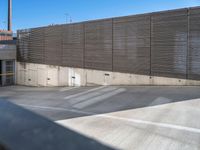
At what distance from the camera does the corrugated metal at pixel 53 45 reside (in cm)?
1617

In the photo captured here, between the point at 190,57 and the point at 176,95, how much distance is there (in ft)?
7.67

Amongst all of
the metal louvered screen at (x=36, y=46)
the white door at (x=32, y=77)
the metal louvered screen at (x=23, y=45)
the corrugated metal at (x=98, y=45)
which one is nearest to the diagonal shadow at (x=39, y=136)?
the corrugated metal at (x=98, y=45)

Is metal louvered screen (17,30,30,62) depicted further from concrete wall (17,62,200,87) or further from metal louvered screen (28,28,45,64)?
concrete wall (17,62,200,87)

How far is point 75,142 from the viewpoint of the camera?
4562 millimetres

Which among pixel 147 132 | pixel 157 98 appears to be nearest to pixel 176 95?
pixel 157 98

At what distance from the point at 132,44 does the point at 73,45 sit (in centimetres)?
480

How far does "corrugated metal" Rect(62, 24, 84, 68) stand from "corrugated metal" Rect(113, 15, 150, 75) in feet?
9.30

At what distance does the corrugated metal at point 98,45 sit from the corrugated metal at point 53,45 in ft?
9.14

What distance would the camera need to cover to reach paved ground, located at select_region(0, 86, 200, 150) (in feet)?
14.9

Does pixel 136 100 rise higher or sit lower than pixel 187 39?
lower

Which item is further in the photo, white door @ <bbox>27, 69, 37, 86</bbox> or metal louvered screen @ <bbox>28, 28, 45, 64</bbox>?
white door @ <bbox>27, 69, 37, 86</bbox>

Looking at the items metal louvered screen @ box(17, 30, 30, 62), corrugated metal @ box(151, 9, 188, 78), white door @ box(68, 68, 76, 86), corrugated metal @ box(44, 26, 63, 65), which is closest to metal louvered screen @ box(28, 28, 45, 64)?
metal louvered screen @ box(17, 30, 30, 62)

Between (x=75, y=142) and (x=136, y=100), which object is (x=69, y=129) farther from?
(x=136, y=100)

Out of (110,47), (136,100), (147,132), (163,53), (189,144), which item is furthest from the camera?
(110,47)
